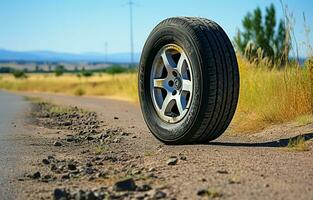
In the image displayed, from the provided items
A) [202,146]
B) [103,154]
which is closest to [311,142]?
[202,146]

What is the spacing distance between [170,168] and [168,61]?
2280 mm

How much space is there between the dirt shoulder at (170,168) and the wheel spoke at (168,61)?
3.21 feet

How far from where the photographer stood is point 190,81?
6379 mm

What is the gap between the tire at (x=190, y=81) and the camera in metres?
6.12

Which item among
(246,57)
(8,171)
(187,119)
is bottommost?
(8,171)

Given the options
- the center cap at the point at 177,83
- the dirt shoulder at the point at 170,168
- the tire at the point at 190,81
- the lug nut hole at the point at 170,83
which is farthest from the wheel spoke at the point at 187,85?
the dirt shoulder at the point at 170,168

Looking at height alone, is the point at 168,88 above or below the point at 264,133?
above

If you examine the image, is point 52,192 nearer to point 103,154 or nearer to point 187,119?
point 103,154

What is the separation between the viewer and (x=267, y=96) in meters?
9.38

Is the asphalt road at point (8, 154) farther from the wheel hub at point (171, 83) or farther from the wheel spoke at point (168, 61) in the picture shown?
the wheel spoke at point (168, 61)

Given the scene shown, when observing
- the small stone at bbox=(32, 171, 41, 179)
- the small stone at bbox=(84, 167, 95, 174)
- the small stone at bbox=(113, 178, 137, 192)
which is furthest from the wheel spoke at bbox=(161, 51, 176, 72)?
the small stone at bbox=(113, 178, 137, 192)

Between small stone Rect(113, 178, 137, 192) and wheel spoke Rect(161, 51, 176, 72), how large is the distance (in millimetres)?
2802

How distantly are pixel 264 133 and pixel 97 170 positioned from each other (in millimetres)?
3081

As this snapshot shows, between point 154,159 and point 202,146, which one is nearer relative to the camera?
point 154,159
